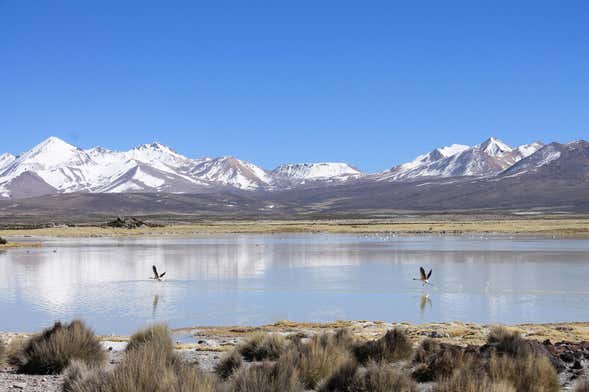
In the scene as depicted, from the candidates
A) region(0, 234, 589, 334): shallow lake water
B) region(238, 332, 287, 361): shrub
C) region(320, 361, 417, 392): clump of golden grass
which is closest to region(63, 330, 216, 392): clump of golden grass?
region(320, 361, 417, 392): clump of golden grass

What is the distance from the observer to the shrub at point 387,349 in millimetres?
12562

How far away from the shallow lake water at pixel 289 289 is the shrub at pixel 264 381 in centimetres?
994

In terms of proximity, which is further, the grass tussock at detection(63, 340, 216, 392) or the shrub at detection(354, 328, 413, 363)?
the shrub at detection(354, 328, 413, 363)

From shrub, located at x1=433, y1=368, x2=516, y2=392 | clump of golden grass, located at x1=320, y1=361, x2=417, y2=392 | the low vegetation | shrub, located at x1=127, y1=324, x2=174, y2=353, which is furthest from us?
shrub, located at x1=127, y1=324, x2=174, y2=353

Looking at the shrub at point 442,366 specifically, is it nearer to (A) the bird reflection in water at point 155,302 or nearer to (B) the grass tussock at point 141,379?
(B) the grass tussock at point 141,379

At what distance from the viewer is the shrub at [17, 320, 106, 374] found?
1170 centimetres

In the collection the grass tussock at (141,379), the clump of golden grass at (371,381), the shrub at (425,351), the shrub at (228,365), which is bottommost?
the shrub at (425,351)

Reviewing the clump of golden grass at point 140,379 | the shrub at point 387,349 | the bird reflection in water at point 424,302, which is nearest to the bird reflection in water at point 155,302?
the bird reflection in water at point 424,302

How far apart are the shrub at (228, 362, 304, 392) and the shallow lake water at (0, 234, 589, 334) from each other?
9939mm

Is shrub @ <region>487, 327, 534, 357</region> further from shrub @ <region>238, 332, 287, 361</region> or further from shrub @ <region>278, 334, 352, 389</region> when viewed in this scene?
shrub @ <region>238, 332, 287, 361</region>

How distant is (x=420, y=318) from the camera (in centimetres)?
2064

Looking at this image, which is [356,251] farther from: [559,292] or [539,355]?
[539,355]

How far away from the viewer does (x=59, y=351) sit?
11.8m

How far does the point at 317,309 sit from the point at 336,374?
12.8m
